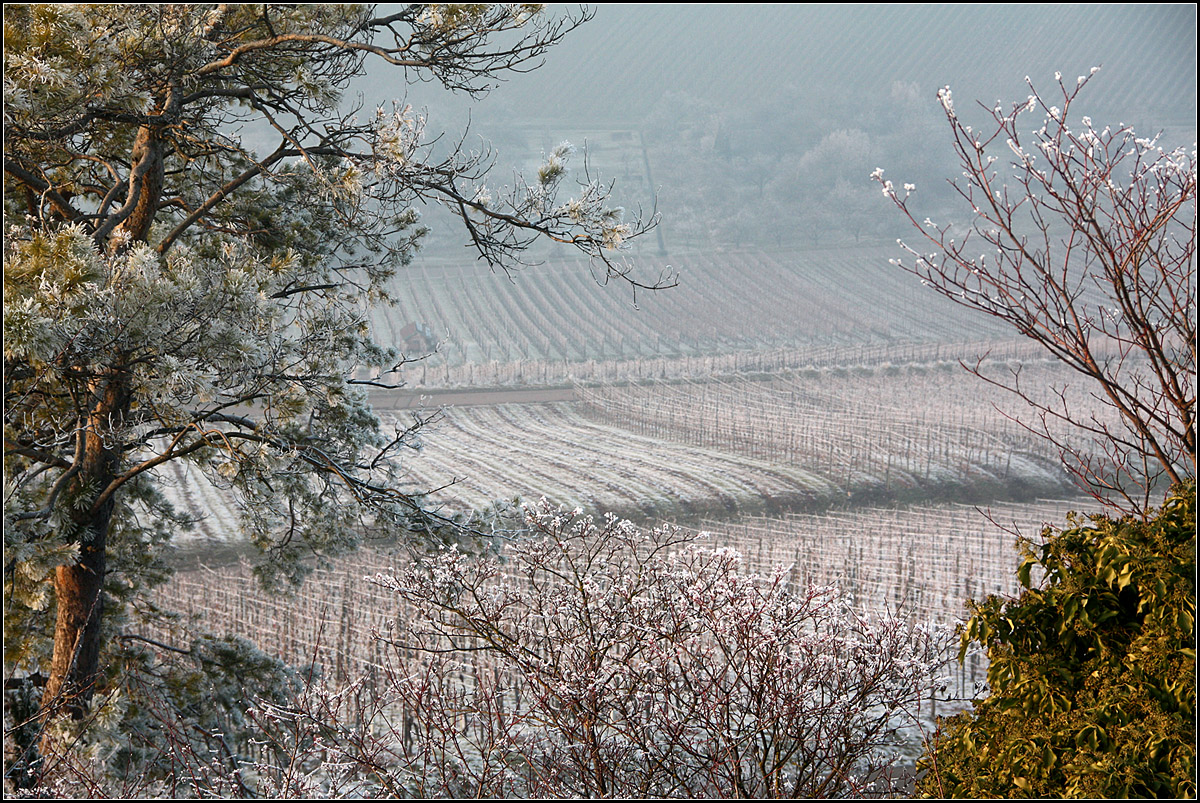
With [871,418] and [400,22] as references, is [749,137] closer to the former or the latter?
[871,418]

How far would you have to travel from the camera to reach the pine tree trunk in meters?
3.54

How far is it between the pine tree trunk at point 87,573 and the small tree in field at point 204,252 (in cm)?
1

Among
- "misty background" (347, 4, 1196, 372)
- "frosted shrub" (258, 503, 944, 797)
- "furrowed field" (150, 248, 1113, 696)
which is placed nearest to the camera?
"frosted shrub" (258, 503, 944, 797)

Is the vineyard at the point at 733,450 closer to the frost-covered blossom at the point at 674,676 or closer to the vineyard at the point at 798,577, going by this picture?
the vineyard at the point at 798,577

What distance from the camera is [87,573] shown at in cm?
370

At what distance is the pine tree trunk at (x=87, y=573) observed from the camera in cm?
354

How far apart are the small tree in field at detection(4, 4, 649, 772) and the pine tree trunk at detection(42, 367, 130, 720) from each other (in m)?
0.01

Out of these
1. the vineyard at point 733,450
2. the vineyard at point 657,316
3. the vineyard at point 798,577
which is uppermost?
the vineyard at point 657,316

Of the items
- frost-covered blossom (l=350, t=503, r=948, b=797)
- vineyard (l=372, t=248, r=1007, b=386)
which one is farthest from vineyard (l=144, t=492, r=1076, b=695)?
vineyard (l=372, t=248, r=1007, b=386)

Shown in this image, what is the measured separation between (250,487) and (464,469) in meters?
7.41

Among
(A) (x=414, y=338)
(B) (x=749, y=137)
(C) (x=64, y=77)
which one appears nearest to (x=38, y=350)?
(C) (x=64, y=77)

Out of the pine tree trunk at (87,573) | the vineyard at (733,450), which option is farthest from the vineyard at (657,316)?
the pine tree trunk at (87,573)

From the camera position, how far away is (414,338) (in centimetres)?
1642

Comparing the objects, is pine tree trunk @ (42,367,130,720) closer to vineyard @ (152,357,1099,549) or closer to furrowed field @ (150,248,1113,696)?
furrowed field @ (150,248,1113,696)
